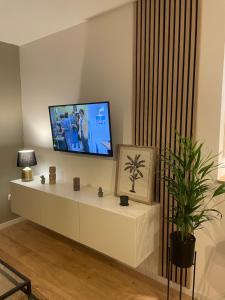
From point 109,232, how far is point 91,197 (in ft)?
1.48

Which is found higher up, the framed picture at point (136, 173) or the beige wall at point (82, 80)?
the beige wall at point (82, 80)

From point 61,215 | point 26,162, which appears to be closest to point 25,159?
point 26,162

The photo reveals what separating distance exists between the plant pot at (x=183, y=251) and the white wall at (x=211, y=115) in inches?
13.1

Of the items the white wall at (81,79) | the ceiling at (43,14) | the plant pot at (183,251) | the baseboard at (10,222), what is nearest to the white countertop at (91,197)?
the white wall at (81,79)

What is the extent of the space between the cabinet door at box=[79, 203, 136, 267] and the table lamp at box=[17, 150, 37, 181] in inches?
44.3

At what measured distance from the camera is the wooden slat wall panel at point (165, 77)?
199 centimetres

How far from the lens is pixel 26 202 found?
2967 millimetres

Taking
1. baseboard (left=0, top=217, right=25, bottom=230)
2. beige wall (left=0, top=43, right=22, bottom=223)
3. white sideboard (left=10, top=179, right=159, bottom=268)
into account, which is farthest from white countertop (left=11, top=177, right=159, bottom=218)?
baseboard (left=0, top=217, right=25, bottom=230)

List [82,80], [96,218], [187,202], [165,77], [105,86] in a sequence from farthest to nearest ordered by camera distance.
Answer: [82,80]
[105,86]
[96,218]
[165,77]
[187,202]

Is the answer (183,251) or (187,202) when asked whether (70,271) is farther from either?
(187,202)

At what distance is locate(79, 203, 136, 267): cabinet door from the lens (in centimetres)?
203

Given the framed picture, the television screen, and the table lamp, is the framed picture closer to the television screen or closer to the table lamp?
the television screen

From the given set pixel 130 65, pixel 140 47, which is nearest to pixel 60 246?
pixel 130 65

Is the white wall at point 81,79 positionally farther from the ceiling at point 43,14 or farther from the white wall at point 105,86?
the ceiling at point 43,14
